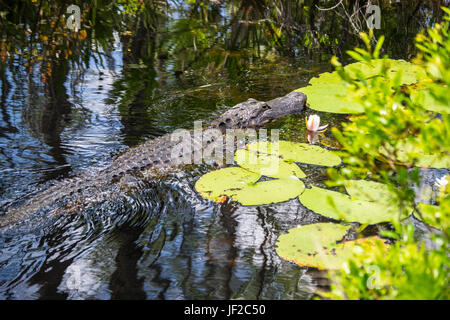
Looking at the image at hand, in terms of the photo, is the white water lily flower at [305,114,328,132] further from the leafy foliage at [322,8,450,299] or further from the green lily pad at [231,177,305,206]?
the leafy foliage at [322,8,450,299]

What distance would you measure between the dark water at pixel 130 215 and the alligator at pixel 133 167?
0.43ft

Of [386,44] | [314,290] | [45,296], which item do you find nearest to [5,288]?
[45,296]

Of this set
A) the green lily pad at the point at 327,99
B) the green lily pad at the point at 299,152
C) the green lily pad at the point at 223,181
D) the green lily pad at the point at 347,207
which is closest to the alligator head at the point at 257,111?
the green lily pad at the point at 327,99

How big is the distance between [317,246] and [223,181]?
1071mm

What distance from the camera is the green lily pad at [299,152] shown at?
3602mm

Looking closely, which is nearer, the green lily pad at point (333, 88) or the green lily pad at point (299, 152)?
the green lily pad at point (299, 152)

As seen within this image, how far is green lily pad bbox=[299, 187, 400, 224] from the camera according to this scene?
2691 mm

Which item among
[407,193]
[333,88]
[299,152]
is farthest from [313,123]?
[407,193]

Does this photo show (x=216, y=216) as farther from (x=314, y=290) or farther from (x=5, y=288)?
(x=5, y=288)

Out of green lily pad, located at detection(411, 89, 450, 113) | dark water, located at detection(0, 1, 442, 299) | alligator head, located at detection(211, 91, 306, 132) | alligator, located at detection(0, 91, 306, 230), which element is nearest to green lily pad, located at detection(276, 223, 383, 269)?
dark water, located at detection(0, 1, 442, 299)

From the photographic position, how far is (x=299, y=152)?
12.3 ft

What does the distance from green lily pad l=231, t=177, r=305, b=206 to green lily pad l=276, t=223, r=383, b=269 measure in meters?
0.39

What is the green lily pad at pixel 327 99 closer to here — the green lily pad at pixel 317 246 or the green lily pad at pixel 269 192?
the green lily pad at pixel 269 192
